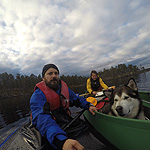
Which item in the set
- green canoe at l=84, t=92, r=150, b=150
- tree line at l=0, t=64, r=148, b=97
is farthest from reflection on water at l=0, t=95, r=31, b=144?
tree line at l=0, t=64, r=148, b=97

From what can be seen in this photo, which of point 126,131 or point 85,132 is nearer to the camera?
point 126,131

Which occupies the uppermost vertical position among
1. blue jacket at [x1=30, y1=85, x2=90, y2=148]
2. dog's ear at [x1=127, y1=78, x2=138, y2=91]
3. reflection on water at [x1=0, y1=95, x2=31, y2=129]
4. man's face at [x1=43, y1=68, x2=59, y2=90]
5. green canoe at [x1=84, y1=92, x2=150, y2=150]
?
man's face at [x1=43, y1=68, x2=59, y2=90]

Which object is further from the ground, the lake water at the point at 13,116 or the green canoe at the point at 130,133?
the green canoe at the point at 130,133

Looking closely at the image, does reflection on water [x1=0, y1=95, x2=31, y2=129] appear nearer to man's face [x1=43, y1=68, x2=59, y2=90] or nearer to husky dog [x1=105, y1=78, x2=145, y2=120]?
man's face [x1=43, y1=68, x2=59, y2=90]

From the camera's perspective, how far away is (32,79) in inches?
2990

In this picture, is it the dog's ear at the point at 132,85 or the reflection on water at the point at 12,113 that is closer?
the dog's ear at the point at 132,85

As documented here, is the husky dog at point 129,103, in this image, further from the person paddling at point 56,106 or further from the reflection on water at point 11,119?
the reflection on water at point 11,119

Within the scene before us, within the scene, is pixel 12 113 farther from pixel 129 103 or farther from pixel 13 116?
pixel 129 103

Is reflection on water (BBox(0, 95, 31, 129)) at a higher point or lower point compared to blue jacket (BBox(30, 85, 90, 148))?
lower

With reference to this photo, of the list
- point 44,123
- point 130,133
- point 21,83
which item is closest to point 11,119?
point 44,123

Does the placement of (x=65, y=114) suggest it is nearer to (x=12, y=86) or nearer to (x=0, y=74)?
(x=12, y=86)

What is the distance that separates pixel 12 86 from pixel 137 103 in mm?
95827

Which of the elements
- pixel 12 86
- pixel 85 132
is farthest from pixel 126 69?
pixel 12 86

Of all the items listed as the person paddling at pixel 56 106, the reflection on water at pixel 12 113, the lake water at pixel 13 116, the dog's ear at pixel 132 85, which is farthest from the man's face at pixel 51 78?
the reflection on water at pixel 12 113
